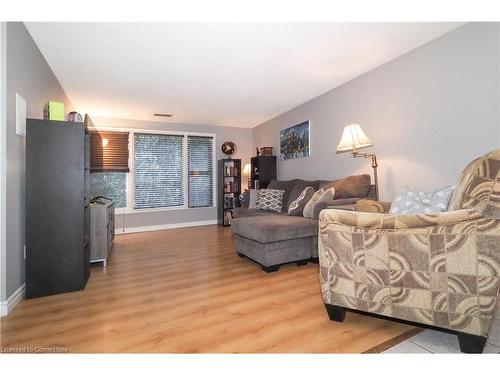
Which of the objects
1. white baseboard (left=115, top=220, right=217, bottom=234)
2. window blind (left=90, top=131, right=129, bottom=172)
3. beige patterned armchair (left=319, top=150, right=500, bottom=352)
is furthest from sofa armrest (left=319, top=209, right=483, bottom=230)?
window blind (left=90, top=131, right=129, bottom=172)

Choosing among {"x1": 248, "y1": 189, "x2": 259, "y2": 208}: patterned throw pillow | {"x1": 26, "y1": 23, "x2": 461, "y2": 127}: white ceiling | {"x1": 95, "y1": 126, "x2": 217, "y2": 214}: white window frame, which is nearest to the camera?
{"x1": 26, "y1": 23, "x2": 461, "y2": 127}: white ceiling

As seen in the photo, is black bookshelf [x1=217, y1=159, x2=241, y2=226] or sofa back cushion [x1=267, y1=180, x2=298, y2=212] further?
black bookshelf [x1=217, y1=159, x2=241, y2=226]

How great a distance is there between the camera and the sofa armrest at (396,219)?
120 centimetres

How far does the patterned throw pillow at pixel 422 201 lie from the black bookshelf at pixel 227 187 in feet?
12.7

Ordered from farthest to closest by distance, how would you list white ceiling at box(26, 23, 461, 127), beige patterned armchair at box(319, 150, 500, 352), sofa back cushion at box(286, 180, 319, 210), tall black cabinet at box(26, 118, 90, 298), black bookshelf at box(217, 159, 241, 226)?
black bookshelf at box(217, 159, 241, 226) < sofa back cushion at box(286, 180, 319, 210) < white ceiling at box(26, 23, 461, 127) < tall black cabinet at box(26, 118, 90, 298) < beige patterned armchair at box(319, 150, 500, 352)

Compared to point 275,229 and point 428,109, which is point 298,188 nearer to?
point 275,229

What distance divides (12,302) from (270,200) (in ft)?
10.4

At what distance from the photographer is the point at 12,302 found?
6.09 ft

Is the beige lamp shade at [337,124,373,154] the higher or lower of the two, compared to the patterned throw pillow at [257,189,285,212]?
higher

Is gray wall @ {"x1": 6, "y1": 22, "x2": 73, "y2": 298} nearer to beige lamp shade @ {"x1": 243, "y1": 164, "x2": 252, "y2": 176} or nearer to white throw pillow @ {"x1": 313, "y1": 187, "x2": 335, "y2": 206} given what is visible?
white throw pillow @ {"x1": 313, "y1": 187, "x2": 335, "y2": 206}

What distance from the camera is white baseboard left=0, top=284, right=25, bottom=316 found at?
5.74 ft

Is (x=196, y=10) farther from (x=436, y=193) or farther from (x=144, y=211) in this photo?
(x=144, y=211)

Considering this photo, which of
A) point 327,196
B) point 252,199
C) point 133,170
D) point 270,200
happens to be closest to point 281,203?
point 270,200

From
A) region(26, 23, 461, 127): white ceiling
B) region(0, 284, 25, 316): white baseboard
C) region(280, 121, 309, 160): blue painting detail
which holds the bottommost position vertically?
region(0, 284, 25, 316): white baseboard
